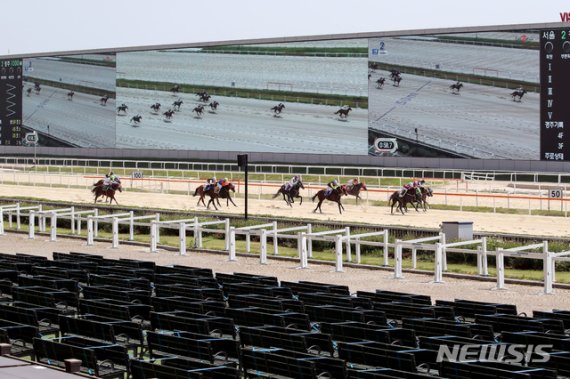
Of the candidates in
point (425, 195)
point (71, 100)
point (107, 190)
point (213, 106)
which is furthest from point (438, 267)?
point (71, 100)

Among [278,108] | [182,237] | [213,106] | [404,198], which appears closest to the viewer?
[182,237]

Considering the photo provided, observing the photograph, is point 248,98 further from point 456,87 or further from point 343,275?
point 343,275

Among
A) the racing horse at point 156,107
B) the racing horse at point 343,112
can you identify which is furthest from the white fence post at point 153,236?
the racing horse at point 156,107

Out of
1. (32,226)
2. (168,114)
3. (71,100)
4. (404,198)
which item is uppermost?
(71,100)

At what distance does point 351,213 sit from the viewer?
122ft

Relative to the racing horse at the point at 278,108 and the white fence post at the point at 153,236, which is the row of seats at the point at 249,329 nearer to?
the white fence post at the point at 153,236

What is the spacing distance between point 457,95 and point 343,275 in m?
38.2

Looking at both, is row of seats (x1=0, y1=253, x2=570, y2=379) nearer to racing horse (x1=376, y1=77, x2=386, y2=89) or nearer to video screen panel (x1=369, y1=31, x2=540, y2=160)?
video screen panel (x1=369, y1=31, x2=540, y2=160)

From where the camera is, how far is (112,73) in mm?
76562

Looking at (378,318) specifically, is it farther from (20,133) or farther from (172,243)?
(20,133)

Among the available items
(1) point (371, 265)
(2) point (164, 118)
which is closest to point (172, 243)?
(1) point (371, 265)

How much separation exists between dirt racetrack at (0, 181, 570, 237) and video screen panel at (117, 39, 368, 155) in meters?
20.1

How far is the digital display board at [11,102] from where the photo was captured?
3120 inches

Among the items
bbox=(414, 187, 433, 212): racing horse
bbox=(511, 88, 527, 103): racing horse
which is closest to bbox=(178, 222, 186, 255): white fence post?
bbox=(414, 187, 433, 212): racing horse
